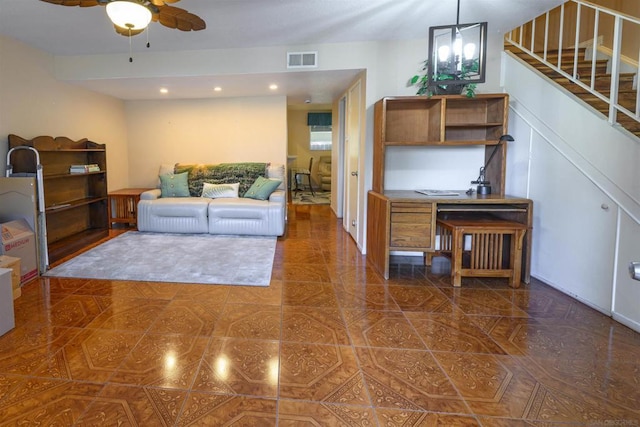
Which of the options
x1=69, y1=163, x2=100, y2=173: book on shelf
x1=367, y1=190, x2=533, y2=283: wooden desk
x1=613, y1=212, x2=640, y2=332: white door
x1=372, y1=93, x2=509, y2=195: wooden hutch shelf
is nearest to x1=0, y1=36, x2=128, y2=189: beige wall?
x1=69, y1=163, x2=100, y2=173: book on shelf

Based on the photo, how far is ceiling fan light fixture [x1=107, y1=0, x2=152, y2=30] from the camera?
2031 mm

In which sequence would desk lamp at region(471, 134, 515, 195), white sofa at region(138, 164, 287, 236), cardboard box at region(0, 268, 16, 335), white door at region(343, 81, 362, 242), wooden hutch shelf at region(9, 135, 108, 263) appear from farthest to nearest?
white sofa at region(138, 164, 287, 236) < white door at region(343, 81, 362, 242) < wooden hutch shelf at region(9, 135, 108, 263) < desk lamp at region(471, 134, 515, 195) < cardboard box at region(0, 268, 16, 335)

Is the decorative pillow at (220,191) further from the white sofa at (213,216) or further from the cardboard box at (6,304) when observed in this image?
the cardboard box at (6,304)

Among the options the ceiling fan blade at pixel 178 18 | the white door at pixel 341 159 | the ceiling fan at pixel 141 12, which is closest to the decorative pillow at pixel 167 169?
the white door at pixel 341 159

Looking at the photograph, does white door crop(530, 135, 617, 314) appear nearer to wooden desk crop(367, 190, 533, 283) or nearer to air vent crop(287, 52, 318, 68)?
wooden desk crop(367, 190, 533, 283)

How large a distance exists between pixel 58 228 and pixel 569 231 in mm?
5560

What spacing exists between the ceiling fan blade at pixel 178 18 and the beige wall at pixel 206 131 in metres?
3.40

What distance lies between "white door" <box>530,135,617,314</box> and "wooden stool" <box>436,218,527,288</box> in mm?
276

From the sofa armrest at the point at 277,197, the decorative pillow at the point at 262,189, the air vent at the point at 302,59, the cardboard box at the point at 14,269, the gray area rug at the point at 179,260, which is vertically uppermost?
the air vent at the point at 302,59

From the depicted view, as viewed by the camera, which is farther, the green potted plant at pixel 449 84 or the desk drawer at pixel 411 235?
the desk drawer at pixel 411 235

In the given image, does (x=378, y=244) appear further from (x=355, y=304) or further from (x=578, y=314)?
(x=578, y=314)

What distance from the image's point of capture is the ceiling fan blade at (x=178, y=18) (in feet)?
7.59

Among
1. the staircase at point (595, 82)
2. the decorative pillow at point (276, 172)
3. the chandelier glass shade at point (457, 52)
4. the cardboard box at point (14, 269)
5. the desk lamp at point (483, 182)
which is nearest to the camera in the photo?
the chandelier glass shade at point (457, 52)

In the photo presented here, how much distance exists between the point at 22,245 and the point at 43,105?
204cm
